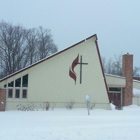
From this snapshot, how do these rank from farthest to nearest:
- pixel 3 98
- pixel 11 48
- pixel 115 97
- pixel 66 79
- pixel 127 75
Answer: pixel 11 48, pixel 115 97, pixel 127 75, pixel 66 79, pixel 3 98

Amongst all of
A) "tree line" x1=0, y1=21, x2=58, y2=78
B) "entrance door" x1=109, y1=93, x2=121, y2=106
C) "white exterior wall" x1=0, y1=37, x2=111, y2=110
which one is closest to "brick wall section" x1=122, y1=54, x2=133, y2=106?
"entrance door" x1=109, y1=93, x2=121, y2=106

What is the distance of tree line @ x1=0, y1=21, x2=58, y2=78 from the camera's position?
188 feet

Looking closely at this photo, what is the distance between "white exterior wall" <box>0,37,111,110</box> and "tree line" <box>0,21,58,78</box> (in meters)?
33.7

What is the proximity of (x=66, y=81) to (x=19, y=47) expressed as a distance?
37107mm

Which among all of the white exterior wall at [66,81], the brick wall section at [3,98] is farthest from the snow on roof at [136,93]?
the brick wall section at [3,98]

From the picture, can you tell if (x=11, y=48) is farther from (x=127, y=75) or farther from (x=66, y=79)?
(x=66, y=79)

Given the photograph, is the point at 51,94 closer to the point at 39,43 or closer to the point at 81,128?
the point at 81,128

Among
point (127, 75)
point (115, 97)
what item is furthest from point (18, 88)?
point (127, 75)

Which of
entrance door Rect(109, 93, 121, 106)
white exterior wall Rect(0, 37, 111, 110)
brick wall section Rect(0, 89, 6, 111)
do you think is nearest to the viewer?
brick wall section Rect(0, 89, 6, 111)

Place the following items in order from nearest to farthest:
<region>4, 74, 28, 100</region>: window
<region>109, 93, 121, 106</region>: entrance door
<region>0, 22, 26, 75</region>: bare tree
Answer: <region>4, 74, 28, 100</region>: window
<region>109, 93, 121, 106</region>: entrance door
<region>0, 22, 26, 75</region>: bare tree

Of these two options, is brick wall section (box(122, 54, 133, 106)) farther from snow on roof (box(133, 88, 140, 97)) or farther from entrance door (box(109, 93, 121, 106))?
snow on roof (box(133, 88, 140, 97))

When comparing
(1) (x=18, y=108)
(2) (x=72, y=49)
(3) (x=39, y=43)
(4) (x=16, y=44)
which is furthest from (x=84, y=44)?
(3) (x=39, y=43)

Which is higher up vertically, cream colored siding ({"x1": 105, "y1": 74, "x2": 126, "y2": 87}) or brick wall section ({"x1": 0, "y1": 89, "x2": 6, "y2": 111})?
cream colored siding ({"x1": 105, "y1": 74, "x2": 126, "y2": 87})

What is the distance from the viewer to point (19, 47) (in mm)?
59625
